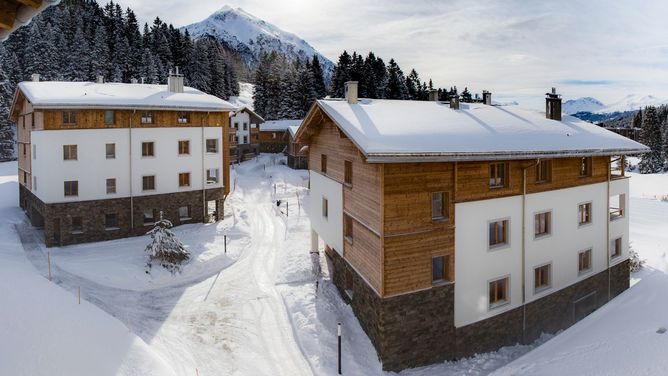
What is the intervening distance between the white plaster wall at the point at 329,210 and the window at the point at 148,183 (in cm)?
1297

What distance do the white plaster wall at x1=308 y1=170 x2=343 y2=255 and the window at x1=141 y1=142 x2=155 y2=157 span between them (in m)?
13.1

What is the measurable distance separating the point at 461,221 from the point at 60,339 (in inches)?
535

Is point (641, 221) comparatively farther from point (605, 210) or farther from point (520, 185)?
point (520, 185)

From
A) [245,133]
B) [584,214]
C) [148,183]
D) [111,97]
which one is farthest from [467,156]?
[245,133]

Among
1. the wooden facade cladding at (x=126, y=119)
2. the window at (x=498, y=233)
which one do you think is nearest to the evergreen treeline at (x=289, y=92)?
the wooden facade cladding at (x=126, y=119)

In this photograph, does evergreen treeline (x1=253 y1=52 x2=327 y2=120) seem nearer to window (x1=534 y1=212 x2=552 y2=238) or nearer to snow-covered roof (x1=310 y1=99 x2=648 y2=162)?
snow-covered roof (x1=310 y1=99 x2=648 y2=162)

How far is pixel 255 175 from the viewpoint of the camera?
53.8 m

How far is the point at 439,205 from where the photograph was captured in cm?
1627

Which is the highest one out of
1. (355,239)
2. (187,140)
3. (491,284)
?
(187,140)

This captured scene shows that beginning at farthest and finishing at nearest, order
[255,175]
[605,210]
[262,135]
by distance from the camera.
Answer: [262,135]
[255,175]
[605,210]

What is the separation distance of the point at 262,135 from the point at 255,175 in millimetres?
17356

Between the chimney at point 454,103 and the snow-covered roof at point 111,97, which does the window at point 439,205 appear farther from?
the snow-covered roof at point 111,97

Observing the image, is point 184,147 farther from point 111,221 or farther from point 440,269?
point 440,269

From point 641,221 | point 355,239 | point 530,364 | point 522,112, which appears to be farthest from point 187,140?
point 641,221
